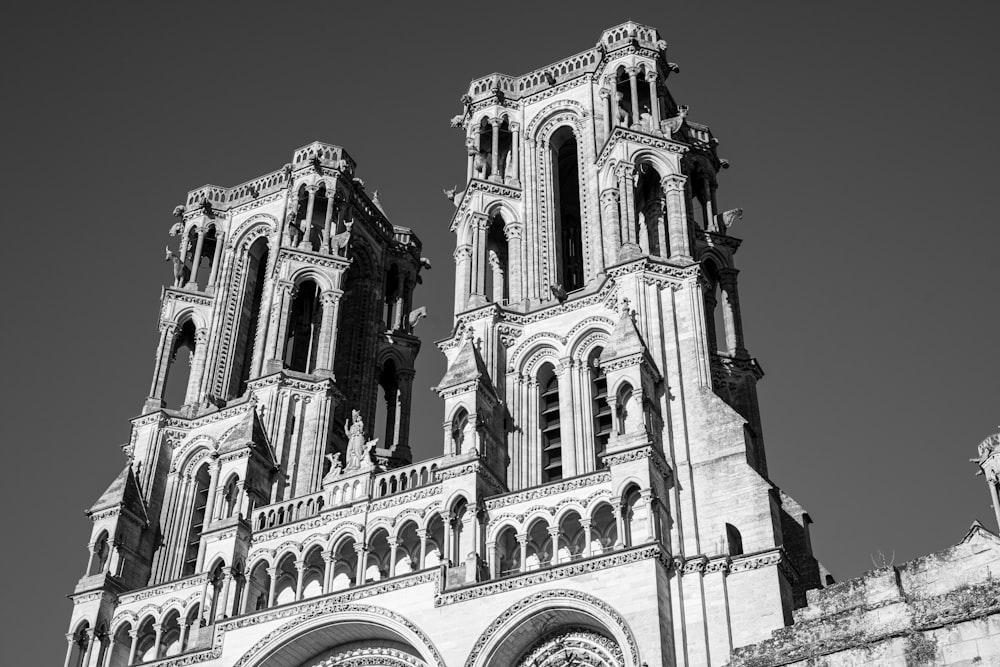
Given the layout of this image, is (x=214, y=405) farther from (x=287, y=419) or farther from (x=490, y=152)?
(x=490, y=152)

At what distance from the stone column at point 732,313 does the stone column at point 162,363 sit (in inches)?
765

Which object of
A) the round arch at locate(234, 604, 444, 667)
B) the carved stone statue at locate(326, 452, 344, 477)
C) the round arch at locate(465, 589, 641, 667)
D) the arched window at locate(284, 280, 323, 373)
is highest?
the arched window at locate(284, 280, 323, 373)

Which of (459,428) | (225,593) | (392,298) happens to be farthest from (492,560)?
(392,298)

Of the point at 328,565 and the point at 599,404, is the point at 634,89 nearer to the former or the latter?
the point at 599,404

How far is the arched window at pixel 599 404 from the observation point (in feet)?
119

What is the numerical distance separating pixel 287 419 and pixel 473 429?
31.5ft

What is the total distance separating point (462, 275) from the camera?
4178 centimetres

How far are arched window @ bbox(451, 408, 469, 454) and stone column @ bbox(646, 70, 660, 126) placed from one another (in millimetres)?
13035

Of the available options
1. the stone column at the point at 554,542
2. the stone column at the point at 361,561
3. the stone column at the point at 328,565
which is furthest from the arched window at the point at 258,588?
the stone column at the point at 554,542

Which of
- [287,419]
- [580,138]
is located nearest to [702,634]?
[287,419]

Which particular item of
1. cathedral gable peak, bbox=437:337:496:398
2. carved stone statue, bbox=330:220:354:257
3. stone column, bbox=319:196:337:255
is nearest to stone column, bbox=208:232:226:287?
stone column, bbox=319:196:337:255

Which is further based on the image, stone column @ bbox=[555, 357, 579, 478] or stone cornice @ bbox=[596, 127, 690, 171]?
stone cornice @ bbox=[596, 127, 690, 171]

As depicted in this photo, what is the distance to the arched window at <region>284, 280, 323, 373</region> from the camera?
4772 centimetres

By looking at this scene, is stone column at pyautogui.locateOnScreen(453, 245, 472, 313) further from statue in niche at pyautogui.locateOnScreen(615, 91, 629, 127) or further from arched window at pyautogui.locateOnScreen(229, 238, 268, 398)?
arched window at pyautogui.locateOnScreen(229, 238, 268, 398)
